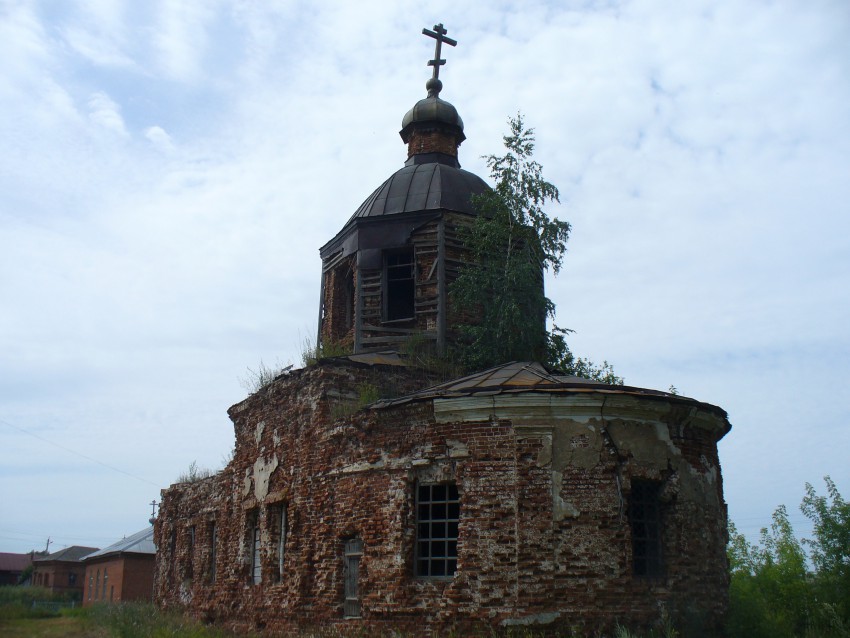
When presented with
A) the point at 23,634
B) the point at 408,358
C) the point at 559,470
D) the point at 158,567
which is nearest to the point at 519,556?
the point at 559,470

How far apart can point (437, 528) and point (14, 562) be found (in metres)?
59.3

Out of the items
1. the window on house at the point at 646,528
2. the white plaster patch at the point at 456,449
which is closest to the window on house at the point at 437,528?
the white plaster patch at the point at 456,449

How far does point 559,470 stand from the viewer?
1014 cm

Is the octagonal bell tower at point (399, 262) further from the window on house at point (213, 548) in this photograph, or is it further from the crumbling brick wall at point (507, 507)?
the window on house at point (213, 548)

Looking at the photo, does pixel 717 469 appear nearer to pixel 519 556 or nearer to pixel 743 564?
pixel 519 556

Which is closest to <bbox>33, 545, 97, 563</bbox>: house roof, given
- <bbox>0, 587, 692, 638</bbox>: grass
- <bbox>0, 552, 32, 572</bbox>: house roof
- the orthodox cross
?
<bbox>0, 552, 32, 572</bbox>: house roof

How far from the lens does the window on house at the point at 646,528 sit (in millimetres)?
10508

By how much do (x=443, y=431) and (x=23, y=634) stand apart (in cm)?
1307

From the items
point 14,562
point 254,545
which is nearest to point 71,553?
point 14,562

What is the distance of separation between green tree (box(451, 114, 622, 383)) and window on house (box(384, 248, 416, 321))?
1.12m

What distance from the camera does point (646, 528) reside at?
10.6 metres

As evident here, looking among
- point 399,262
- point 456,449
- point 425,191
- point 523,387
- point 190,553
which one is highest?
point 425,191

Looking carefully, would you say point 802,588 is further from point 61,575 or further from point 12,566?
point 12,566

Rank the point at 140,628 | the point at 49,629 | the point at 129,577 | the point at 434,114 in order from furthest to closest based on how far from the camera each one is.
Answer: the point at 129,577 < the point at 49,629 < the point at 434,114 < the point at 140,628
